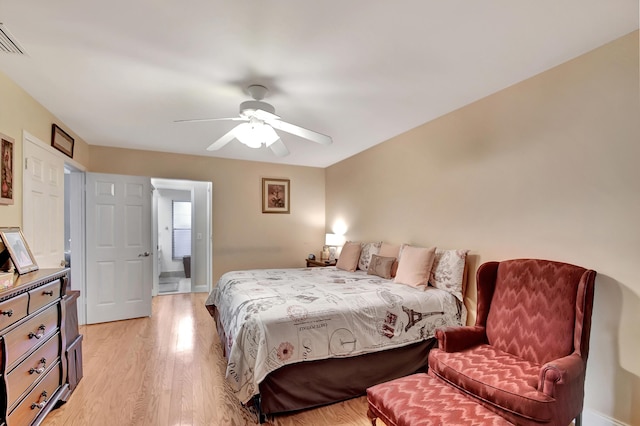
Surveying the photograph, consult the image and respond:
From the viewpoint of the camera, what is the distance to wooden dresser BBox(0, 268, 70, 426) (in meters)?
1.49

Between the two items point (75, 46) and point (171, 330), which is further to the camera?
point (171, 330)

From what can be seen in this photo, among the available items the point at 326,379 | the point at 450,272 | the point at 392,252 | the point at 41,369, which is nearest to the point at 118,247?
the point at 41,369

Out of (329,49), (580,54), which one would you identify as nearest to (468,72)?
(580,54)

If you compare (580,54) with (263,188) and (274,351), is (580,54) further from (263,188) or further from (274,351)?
(263,188)

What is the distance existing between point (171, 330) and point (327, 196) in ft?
11.0

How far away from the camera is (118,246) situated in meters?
4.11

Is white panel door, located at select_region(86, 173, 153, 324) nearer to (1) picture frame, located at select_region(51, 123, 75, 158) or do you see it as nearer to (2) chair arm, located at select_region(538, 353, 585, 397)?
(1) picture frame, located at select_region(51, 123, 75, 158)

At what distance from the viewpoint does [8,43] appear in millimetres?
1821

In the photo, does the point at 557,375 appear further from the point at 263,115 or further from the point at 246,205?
the point at 246,205

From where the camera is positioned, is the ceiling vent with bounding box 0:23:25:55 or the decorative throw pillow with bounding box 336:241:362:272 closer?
the ceiling vent with bounding box 0:23:25:55

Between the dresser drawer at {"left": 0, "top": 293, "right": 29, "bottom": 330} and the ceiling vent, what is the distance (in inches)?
58.9

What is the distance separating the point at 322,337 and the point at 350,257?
1.99 metres

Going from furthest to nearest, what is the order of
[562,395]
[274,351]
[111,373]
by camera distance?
1. [111,373]
2. [274,351]
3. [562,395]

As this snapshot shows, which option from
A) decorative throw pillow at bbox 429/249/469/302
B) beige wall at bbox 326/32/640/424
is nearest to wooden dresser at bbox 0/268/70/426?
decorative throw pillow at bbox 429/249/469/302
